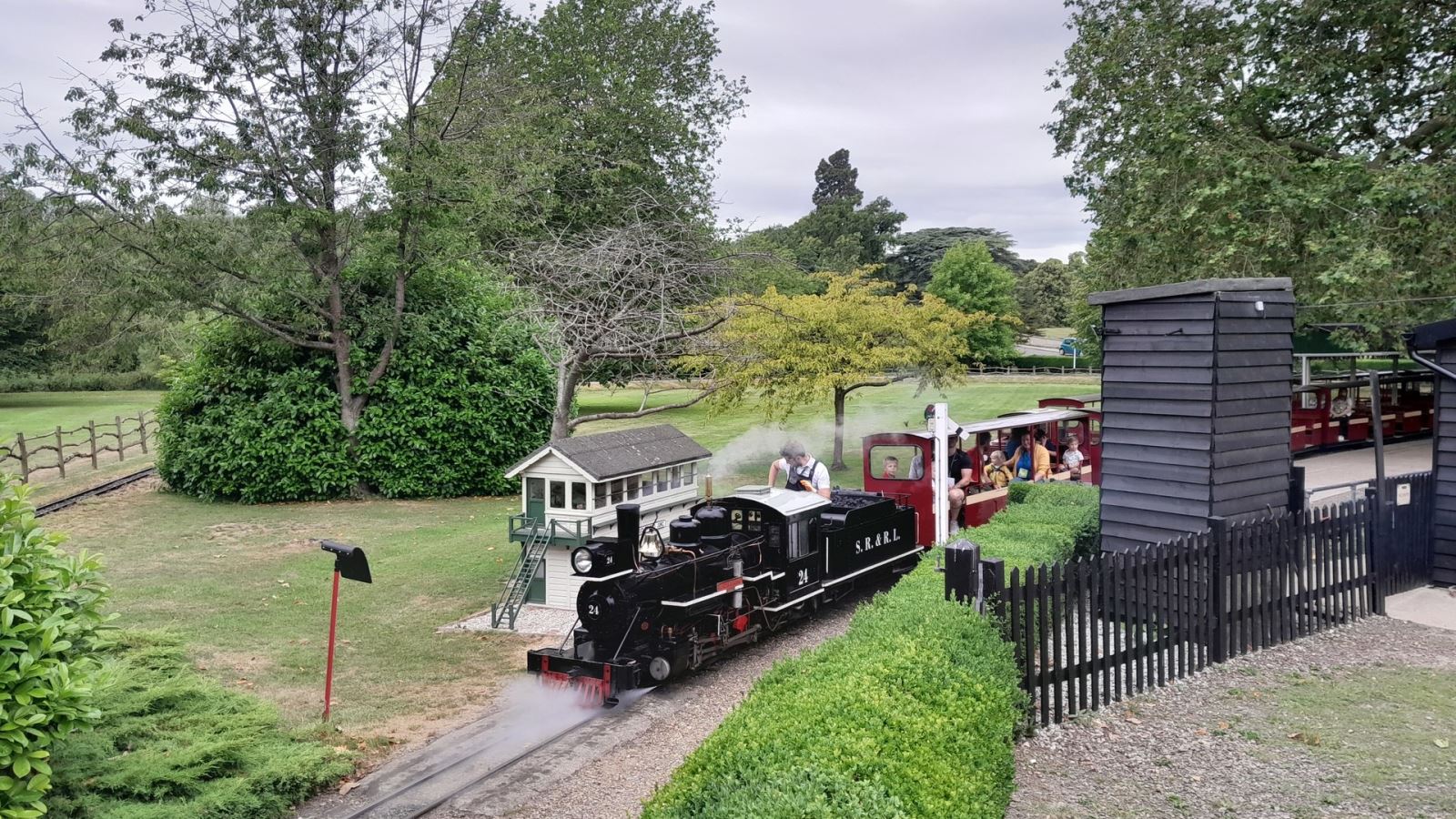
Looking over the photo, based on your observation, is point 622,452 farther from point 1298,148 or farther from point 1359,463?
point 1359,463

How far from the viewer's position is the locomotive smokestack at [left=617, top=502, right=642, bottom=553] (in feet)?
33.0

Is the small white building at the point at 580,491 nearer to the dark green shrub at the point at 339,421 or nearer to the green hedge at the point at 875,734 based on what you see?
the green hedge at the point at 875,734

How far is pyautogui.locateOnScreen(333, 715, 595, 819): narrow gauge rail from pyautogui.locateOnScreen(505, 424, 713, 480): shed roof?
4433 mm

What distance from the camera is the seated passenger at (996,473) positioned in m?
16.7

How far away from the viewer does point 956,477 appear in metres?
16.1

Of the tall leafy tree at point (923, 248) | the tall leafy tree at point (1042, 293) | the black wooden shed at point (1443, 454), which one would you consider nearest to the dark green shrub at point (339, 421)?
the black wooden shed at point (1443, 454)

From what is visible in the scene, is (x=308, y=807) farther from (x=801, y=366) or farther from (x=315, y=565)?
(x=801, y=366)

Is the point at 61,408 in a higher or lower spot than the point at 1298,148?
lower

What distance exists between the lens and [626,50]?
3612cm

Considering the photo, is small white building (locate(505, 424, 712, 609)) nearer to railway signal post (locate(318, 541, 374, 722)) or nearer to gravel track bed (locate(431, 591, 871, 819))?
gravel track bed (locate(431, 591, 871, 819))

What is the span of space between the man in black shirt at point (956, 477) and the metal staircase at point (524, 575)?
644 centimetres

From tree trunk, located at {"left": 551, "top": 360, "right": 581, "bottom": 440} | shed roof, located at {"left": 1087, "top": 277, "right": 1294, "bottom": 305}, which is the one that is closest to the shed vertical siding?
shed roof, located at {"left": 1087, "top": 277, "right": 1294, "bottom": 305}

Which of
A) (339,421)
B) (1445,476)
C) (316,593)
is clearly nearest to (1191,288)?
(1445,476)

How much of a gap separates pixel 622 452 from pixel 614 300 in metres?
6.02
